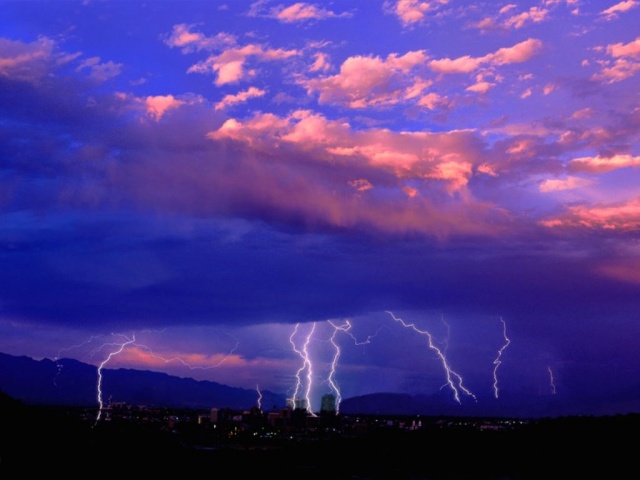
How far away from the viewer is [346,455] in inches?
2665

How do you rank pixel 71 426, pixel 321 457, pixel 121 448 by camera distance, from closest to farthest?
pixel 121 448
pixel 71 426
pixel 321 457

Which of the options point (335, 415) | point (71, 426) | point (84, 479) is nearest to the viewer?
point (84, 479)

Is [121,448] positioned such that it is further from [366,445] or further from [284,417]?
[284,417]

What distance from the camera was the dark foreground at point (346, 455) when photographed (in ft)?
142

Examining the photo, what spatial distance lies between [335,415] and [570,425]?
6654 centimetres

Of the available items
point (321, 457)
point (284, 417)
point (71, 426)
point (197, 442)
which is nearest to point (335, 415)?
point (284, 417)

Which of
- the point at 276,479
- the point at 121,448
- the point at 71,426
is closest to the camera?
the point at 276,479

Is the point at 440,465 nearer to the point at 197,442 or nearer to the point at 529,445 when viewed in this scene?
the point at 529,445

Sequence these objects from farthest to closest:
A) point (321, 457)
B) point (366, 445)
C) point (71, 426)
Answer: point (366, 445) → point (321, 457) → point (71, 426)

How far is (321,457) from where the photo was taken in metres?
66.2

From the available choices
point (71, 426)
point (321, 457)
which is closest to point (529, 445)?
point (321, 457)

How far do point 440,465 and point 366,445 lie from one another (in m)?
17.5

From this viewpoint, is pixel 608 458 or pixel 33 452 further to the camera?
pixel 608 458

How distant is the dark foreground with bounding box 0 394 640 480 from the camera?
43.2 meters
